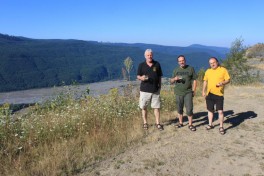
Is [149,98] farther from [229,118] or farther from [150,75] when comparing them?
[229,118]

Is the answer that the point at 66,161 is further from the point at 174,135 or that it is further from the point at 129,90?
the point at 129,90

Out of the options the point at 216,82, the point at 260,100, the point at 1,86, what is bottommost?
the point at 1,86

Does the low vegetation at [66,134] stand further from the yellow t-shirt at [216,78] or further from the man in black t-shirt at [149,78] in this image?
the yellow t-shirt at [216,78]

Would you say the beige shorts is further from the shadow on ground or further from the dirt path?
the shadow on ground

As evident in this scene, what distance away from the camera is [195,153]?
A: 5.87m

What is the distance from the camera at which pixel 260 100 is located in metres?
11.8

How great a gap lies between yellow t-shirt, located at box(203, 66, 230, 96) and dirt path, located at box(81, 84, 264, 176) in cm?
100

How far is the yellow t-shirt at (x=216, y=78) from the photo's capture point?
7.02 meters

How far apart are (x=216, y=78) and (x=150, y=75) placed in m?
1.51

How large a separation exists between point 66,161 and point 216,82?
3.80m

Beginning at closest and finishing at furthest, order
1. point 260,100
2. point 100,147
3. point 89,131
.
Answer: point 100,147, point 89,131, point 260,100

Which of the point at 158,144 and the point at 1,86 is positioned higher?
the point at 158,144

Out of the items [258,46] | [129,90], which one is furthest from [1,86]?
[129,90]

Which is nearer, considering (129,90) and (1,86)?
(129,90)
